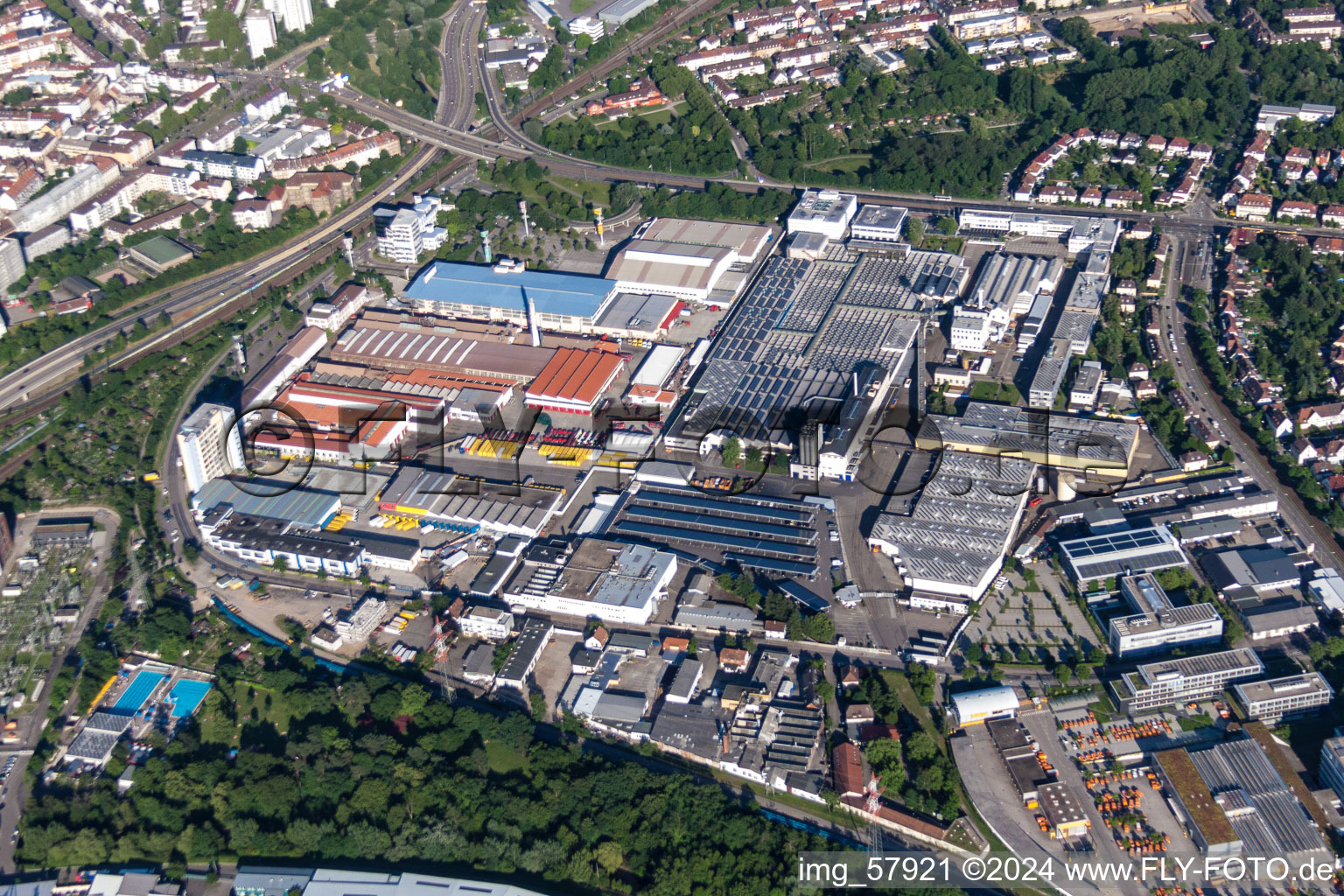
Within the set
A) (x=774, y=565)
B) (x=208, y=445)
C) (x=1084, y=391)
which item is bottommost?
(x=774, y=565)

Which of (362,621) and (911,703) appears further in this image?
(362,621)

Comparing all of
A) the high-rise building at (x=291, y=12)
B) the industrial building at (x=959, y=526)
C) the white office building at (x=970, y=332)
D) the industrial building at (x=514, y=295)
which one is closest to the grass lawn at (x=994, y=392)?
the white office building at (x=970, y=332)

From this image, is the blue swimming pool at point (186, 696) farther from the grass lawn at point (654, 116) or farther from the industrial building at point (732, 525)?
the grass lawn at point (654, 116)

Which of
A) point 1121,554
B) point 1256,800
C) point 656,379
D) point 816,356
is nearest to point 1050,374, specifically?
point 816,356

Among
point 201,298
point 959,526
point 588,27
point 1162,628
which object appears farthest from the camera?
point 588,27

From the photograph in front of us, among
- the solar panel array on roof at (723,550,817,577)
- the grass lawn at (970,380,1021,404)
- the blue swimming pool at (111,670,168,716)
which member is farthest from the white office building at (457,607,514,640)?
the grass lawn at (970,380,1021,404)

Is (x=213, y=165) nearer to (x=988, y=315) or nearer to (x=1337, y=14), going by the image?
(x=988, y=315)

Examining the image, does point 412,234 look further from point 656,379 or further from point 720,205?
point 656,379
